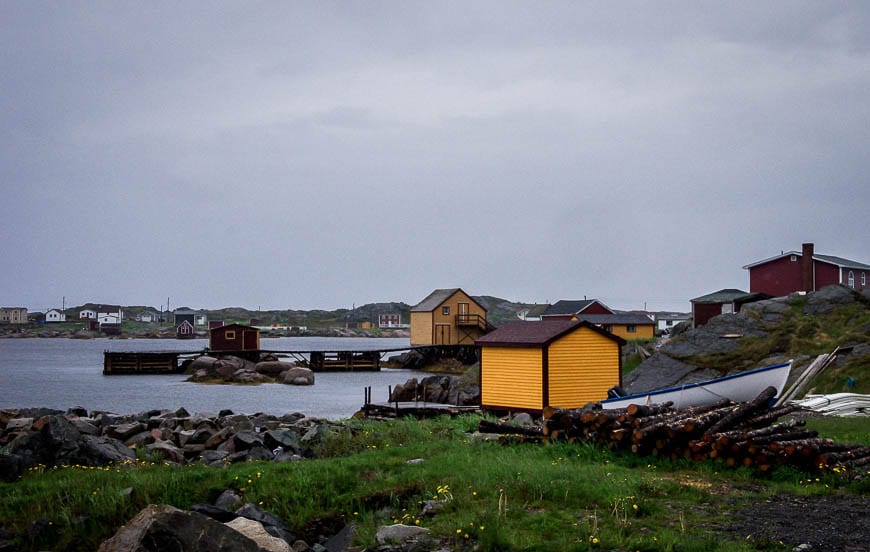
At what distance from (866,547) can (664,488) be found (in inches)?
114

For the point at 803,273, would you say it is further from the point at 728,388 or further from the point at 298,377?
the point at 298,377

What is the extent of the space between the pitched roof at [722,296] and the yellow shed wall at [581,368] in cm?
2943

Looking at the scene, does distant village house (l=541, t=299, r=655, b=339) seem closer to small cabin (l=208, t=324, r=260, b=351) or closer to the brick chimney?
the brick chimney

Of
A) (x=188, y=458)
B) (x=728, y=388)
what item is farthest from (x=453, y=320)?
(x=728, y=388)

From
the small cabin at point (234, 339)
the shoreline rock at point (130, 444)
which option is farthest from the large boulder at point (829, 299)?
the small cabin at point (234, 339)

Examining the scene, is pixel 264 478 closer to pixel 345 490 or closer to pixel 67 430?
pixel 345 490

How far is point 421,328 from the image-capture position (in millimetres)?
94250

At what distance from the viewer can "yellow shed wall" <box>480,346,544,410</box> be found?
2808 cm

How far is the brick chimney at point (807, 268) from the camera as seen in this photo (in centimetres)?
5194

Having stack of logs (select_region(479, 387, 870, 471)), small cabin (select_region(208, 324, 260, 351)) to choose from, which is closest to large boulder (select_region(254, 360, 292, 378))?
small cabin (select_region(208, 324, 260, 351))

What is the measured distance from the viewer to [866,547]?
8.31 m

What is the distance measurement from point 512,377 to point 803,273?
32.0m

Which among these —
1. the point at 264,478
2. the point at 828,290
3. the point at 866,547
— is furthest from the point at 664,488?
the point at 828,290

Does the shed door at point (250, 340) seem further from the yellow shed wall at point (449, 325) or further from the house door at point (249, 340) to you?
the yellow shed wall at point (449, 325)
